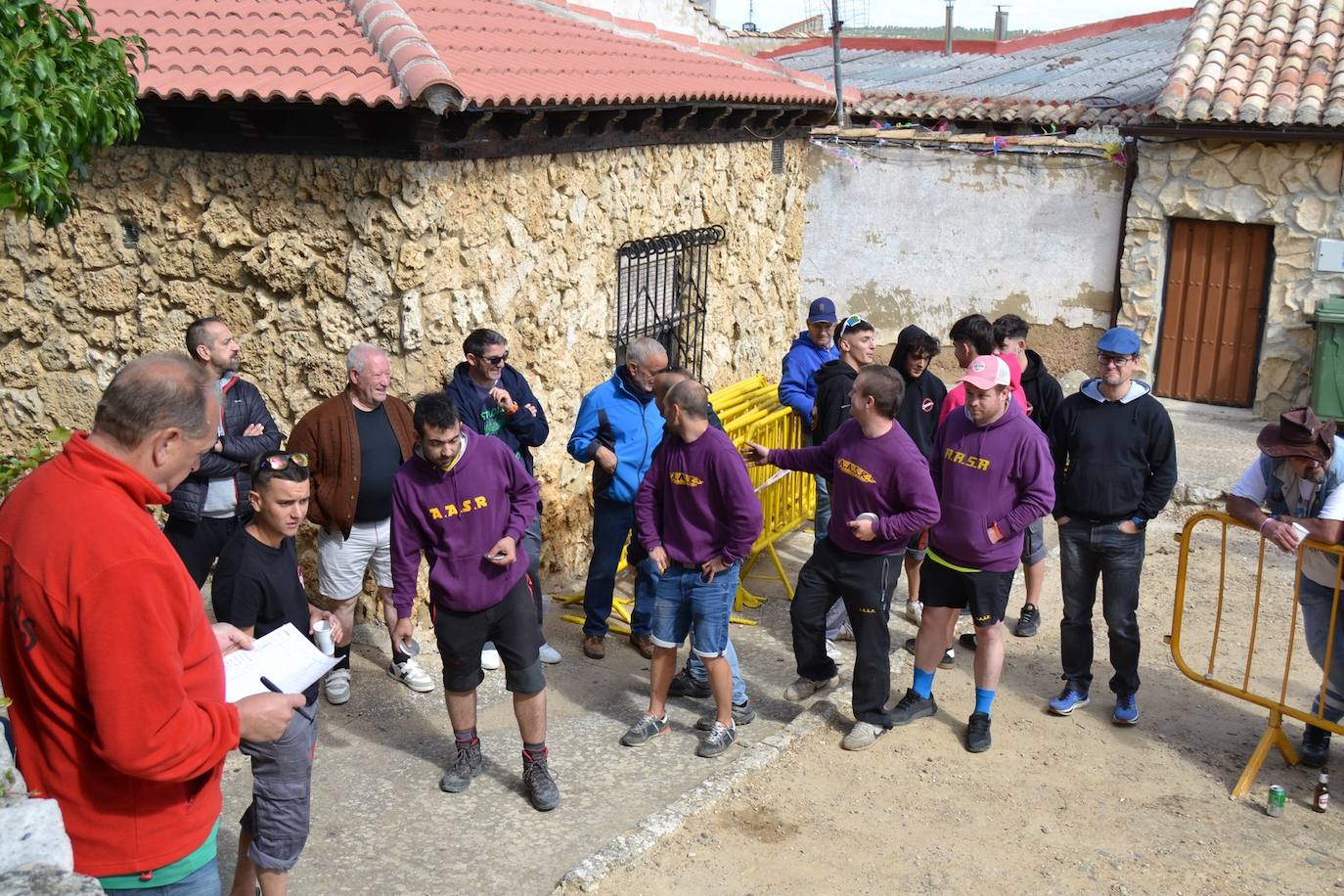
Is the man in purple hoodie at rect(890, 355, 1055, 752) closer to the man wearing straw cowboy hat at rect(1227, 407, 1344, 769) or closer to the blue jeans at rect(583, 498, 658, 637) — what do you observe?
the man wearing straw cowboy hat at rect(1227, 407, 1344, 769)

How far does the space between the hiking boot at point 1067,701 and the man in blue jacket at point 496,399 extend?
9.05 feet

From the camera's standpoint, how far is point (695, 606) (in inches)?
235

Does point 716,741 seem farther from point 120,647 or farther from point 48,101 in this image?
point 48,101

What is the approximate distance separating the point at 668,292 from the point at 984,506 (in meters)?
4.46

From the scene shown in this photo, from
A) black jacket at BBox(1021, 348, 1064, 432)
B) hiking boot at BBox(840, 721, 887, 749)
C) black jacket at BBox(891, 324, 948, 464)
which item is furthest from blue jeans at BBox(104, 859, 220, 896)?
black jacket at BBox(1021, 348, 1064, 432)

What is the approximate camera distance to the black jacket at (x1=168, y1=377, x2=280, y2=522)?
614cm

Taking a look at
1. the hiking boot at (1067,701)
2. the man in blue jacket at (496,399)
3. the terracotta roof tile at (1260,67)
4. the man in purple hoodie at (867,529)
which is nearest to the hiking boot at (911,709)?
the man in purple hoodie at (867,529)

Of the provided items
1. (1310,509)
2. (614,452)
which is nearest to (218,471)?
(614,452)

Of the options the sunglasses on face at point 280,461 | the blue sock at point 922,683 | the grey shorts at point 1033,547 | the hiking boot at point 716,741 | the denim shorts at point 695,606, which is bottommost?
the hiking boot at point 716,741

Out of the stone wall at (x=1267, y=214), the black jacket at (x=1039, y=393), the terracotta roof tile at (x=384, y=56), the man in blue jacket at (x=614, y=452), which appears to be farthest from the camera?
the stone wall at (x=1267, y=214)

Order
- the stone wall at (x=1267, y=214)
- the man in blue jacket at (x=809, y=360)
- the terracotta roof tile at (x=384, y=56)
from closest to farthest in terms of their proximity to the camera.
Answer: the terracotta roof tile at (x=384, y=56) < the man in blue jacket at (x=809, y=360) < the stone wall at (x=1267, y=214)

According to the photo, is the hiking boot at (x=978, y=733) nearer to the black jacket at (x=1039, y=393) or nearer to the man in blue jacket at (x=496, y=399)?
the black jacket at (x=1039, y=393)

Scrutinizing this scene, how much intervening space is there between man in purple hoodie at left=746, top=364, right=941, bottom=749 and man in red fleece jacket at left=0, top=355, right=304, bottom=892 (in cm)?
347

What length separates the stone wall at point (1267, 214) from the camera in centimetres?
1292
